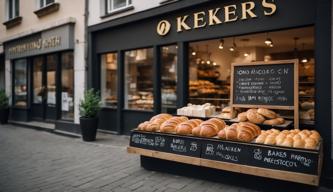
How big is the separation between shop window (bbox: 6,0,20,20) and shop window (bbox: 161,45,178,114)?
9602mm

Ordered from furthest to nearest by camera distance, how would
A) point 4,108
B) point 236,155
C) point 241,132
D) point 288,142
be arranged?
point 4,108 < point 241,132 < point 236,155 < point 288,142

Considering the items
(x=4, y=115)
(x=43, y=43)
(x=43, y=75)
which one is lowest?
(x=4, y=115)

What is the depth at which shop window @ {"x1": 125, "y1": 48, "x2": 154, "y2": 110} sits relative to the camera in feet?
32.6

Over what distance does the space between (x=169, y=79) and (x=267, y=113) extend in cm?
401

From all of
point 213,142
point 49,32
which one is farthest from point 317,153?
point 49,32

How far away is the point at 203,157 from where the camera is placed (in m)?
5.47

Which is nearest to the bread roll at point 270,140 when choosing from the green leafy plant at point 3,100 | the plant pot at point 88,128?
the plant pot at point 88,128

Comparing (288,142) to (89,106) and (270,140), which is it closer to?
(270,140)

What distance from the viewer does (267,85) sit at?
6.15m

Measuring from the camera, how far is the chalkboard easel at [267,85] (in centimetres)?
586

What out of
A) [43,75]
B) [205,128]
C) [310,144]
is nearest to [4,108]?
[43,75]

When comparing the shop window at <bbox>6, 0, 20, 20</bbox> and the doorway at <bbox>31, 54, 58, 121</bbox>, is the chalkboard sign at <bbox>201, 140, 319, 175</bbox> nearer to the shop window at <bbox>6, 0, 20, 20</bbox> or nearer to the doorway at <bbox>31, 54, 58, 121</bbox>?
the doorway at <bbox>31, 54, 58, 121</bbox>

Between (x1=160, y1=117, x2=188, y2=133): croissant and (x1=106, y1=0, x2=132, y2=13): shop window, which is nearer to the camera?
(x1=160, y1=117, x2=188, y2=133): croissant

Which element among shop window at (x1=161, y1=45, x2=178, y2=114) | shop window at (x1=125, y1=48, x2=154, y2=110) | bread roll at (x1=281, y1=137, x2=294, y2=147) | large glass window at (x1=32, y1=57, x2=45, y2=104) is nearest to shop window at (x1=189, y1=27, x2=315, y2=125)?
shop window at (x1=161, y1=45, x2=178, y2=114)
